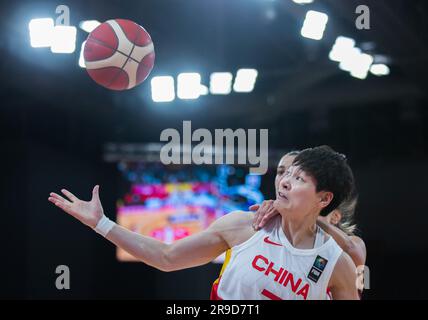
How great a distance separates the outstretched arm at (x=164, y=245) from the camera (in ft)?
11.4

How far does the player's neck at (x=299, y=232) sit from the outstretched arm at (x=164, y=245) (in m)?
0.23

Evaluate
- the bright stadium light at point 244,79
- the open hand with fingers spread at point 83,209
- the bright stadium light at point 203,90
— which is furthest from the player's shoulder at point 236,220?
the bright stadium light at point 203,90

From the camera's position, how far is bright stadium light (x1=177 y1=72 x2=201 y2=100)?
30.9 feet

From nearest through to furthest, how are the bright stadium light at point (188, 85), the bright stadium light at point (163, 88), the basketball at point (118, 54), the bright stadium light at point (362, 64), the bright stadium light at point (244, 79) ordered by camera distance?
the basketball at point (118, 54) → the bright stadium light at point (362, 64) → the bright stadium light at point (163, 88) → the bright stadium light at point (188, 85) → the bright stadium light at point (244, 79)

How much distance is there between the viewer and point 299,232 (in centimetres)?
349

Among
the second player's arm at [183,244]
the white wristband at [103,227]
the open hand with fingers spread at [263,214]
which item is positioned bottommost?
the second player's arm at [183,244]

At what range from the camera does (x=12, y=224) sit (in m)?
9.55

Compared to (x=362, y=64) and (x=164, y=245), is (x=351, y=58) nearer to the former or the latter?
(x=362, y=64)

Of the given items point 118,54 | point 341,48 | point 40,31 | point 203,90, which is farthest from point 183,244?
point 203,90

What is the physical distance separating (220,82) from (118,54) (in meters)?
5.35

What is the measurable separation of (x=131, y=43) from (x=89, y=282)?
24.1 feet

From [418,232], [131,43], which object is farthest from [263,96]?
[131,43]

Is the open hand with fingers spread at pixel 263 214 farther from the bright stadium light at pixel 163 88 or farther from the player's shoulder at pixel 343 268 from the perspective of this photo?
the bright stadium light at pixel 163 88

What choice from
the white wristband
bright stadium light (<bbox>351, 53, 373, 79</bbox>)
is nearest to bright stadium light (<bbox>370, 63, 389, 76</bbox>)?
bright stadium light (<bbox>351, 53, 373, 79</bbox>)
